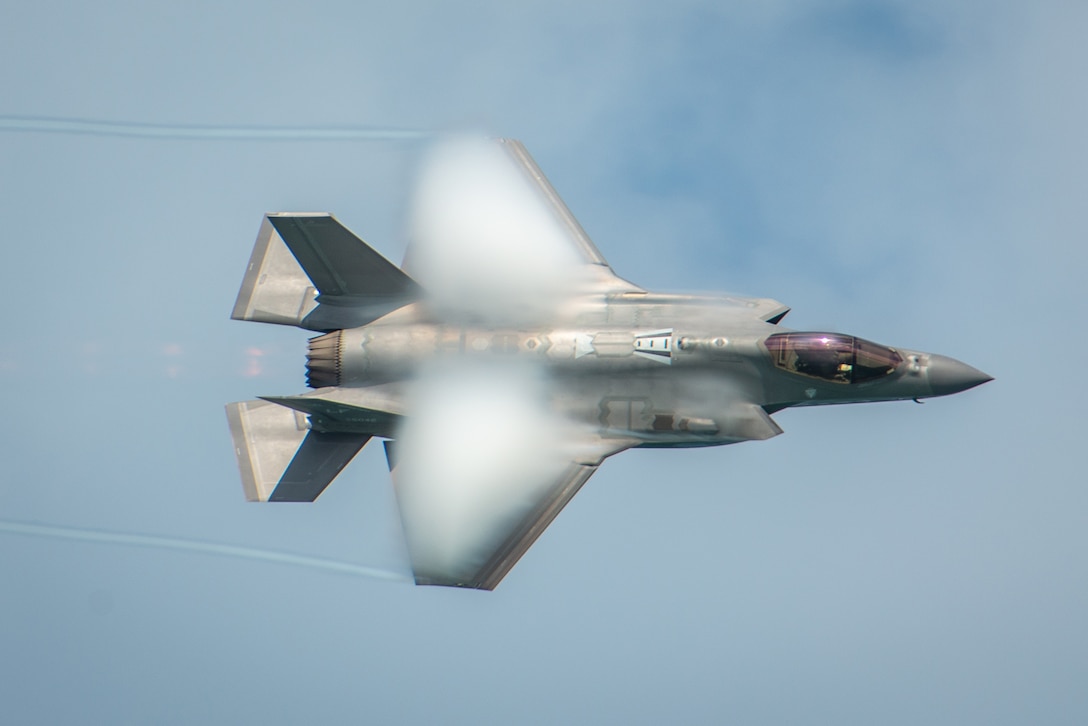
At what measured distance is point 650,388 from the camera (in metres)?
19.5

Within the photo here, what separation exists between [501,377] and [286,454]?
3572 millimetres

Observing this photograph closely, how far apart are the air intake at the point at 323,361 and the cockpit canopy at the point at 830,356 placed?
20.4 ft

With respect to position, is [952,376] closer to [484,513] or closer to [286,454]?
[484,513]

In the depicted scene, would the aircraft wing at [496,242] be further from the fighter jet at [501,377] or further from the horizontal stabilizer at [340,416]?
the horizontal stabilizer at [340,416]

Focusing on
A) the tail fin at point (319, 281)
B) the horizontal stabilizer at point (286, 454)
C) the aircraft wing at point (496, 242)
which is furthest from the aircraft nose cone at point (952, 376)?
the horizontal stabilizer at point (286, 454)

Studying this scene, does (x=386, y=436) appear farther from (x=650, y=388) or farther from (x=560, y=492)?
(x=650, y=388)

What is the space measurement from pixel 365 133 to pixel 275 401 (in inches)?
191

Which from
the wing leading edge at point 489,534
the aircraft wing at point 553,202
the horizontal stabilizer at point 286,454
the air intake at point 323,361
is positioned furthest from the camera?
the aircraft wing at point 553,202

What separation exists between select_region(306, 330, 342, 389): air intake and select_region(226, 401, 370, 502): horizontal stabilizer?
0.87 m

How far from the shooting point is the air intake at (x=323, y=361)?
20172 mm

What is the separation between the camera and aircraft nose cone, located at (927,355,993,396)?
1956 cm

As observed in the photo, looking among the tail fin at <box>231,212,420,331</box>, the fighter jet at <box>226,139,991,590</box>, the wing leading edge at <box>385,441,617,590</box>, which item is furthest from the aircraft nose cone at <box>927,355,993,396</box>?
the tail fin at <box>231,212,420,331</box>

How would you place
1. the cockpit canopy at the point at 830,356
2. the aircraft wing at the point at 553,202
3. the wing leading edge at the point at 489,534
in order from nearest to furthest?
the cockpit canopy at the point at 830,356 < the wing leading edge at the point at 489,534 < the aircraft wing at the point at 553,202

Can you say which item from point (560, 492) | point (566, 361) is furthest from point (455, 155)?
point (560, 492)
